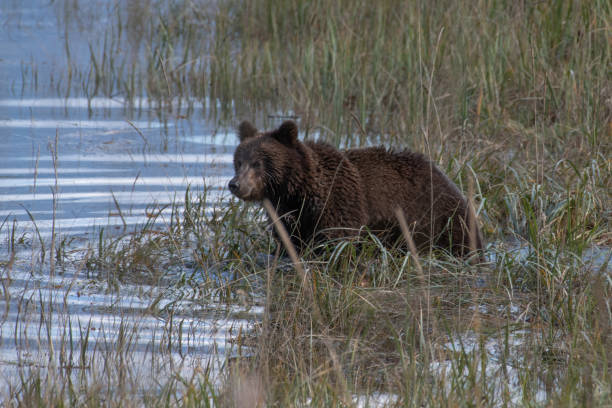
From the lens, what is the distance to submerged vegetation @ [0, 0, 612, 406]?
389 centimetres

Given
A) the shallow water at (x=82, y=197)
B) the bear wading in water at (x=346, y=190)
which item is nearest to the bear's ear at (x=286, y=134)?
the bear wading in water at (x=346, y=190)

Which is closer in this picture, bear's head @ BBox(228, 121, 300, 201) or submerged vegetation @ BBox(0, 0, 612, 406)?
submerged vegetation @ BBox(0, 0, 612, 406)

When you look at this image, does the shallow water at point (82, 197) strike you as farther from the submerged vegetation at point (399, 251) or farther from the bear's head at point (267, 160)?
the bear's head at point (267, 160)

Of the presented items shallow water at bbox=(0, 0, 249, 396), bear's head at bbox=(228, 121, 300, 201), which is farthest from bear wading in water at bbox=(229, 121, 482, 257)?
shallow water at bbox=(0, 0, 249, 396)

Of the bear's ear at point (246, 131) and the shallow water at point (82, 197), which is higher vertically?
the bear's ear at point (246, 131)

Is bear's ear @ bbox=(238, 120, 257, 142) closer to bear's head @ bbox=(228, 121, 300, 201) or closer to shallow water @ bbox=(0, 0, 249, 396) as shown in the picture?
bear's head @ bbox=(228, 121, 300, 201)

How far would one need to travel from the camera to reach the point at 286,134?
604 centimetres

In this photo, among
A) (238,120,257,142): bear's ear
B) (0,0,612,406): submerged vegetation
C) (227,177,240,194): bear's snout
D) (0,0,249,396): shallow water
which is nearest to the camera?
(0,0,612,406): submerged vegetation

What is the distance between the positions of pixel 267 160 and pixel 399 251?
3.65 feet

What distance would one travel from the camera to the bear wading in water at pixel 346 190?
600 cm

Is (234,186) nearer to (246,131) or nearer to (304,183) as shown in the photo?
(304,183)

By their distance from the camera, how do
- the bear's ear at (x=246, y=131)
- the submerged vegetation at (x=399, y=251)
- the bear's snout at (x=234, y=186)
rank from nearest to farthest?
the submerged vegetation at (x=399, y=251) < the bear's snout at (x=234, y=186) < the bear's ear at (x=246, y=131)

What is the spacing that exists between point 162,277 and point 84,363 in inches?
67.8

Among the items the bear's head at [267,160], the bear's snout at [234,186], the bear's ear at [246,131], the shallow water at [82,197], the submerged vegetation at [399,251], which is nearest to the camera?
the submerged vegetation at [399,251]
